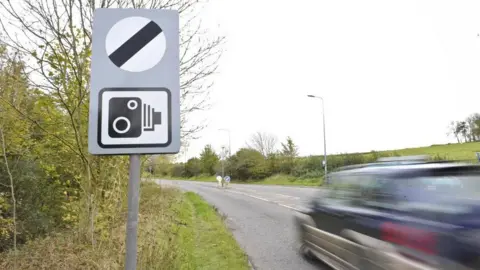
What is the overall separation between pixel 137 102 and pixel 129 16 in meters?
0.51

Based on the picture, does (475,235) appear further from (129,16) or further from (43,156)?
(43,156)

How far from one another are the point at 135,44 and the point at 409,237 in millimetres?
2985

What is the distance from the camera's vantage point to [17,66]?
5602 mm

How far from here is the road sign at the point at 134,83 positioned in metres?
1.94

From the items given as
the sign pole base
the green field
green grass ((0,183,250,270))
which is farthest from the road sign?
the green field

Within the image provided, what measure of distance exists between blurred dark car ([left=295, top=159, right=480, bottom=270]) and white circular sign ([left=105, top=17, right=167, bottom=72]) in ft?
9.01

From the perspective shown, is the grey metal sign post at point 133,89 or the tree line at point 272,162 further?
the tree line at point 272,162

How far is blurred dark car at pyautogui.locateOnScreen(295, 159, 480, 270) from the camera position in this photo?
3.06m

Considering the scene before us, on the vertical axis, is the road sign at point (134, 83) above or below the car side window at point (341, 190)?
above

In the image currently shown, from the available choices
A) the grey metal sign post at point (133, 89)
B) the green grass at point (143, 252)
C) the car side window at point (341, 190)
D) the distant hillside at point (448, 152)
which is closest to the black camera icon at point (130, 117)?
the grey metal sign post at point (133, 89)

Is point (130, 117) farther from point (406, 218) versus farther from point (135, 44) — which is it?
point (406, 218)

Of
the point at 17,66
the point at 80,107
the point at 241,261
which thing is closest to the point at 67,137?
the point at 80,107

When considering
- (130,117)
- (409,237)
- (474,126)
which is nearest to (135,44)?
(130,117)

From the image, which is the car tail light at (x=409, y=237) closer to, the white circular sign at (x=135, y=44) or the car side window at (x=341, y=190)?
the car side window at (x=341, y=190)
